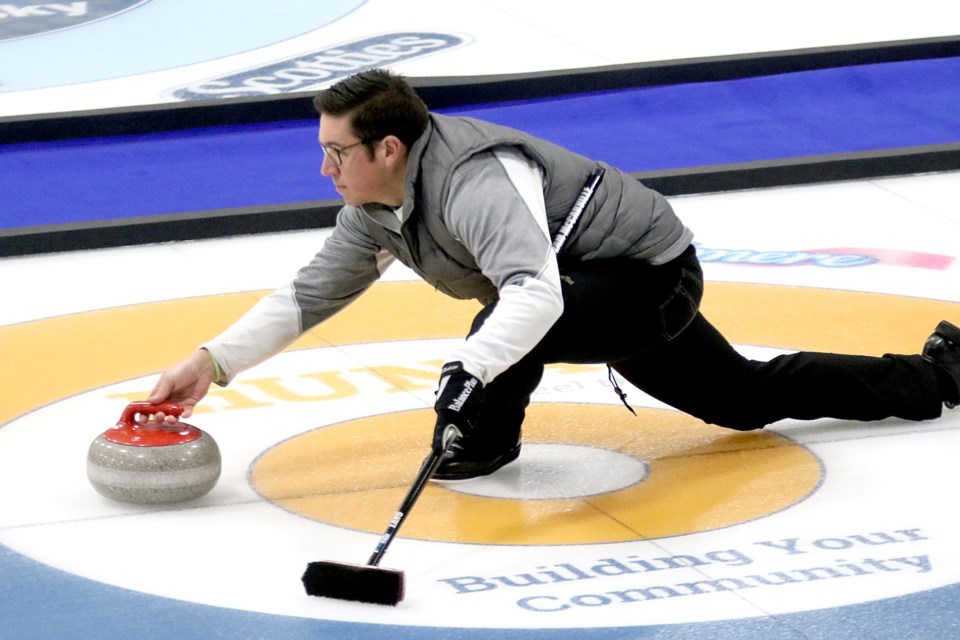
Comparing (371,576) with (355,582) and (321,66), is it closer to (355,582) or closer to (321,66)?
(355,582)

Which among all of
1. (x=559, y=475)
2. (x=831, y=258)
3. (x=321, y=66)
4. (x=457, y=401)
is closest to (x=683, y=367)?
(x=559, y=475)

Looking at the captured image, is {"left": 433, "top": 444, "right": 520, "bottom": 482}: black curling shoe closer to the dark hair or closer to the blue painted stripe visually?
the dark hair

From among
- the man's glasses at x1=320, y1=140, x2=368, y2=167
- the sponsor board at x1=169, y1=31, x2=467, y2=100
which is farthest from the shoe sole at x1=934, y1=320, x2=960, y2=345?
the sponsor board at x1=169, y1=31, x2=467, y2=100

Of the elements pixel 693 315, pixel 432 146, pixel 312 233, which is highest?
pixel 432 146

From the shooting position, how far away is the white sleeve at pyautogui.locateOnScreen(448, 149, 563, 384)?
10.9ft

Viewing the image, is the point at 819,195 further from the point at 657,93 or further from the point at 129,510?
the point at 129,510

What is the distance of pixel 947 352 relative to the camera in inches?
169

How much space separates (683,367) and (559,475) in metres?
0.38

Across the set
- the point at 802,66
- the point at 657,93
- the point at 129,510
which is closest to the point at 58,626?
the point at 129,510

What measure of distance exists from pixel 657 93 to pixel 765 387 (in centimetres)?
403

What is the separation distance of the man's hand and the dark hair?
0.63 m

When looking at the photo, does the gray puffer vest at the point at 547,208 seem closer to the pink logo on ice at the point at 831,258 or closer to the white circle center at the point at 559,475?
the white circle center at the point at 559,475

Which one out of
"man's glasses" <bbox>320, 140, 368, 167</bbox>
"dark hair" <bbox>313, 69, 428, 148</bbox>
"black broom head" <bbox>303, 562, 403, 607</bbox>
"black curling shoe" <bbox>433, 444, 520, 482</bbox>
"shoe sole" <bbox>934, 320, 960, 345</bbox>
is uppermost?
"dark hair" <bbox>313, 69, 428, 148</bbox>

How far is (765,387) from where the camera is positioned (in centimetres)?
412
